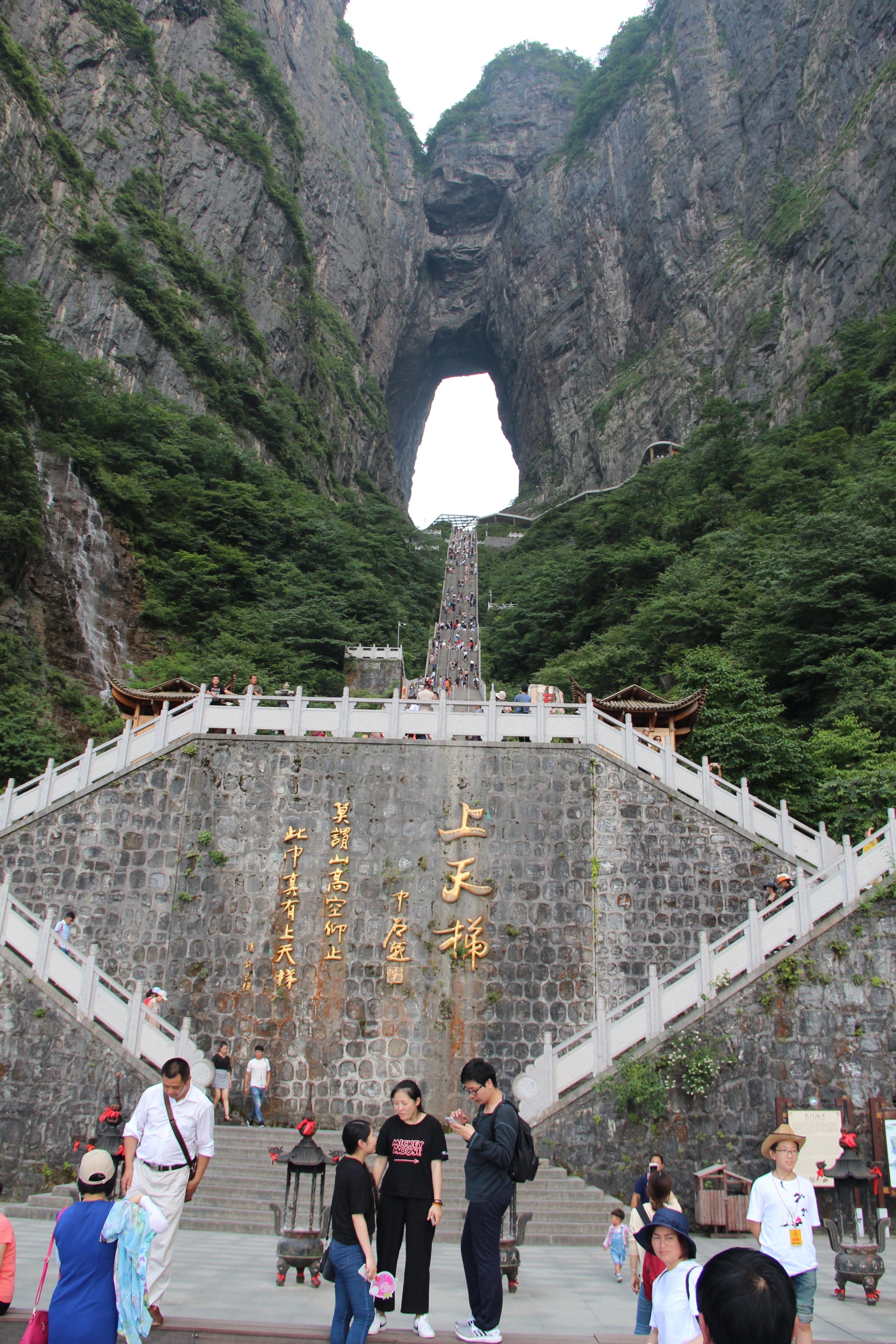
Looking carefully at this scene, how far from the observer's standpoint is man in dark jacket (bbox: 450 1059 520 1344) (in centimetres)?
457

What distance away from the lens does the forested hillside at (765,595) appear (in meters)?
17.4

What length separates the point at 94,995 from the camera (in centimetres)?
1066

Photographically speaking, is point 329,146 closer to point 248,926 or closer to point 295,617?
point 295,617

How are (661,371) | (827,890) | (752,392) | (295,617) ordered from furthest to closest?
(661,371) < (752,392) < (295,617) < (827,890)

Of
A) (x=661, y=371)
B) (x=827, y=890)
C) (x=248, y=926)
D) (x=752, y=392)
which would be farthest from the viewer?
(x=661, y=371)

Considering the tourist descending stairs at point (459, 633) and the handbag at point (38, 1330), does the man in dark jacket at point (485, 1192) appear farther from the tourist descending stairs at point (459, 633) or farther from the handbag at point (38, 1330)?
the tourist descending stairs at point (459, 633)

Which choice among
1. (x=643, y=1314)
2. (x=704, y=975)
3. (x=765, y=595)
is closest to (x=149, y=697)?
(x=704, y=975)

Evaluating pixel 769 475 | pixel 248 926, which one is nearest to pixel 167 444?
pixel 769 475

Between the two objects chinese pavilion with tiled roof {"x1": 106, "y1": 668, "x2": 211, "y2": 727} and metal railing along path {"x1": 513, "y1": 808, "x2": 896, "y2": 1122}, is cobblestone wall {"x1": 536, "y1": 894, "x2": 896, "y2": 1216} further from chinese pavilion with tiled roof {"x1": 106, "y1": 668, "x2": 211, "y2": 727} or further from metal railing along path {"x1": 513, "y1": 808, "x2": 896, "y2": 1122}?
chinese pavilion with tiled roof {"x1": 106, "y1": 668, "x2": 211, "y2": 727}

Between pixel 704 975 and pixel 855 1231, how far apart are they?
4.01 meters

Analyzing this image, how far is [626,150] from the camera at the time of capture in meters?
66.9

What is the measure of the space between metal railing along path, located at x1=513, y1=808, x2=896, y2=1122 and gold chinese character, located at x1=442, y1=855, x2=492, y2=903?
2345 mm

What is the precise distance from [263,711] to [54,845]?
3.51m

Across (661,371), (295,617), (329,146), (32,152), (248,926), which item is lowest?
(248,926)
